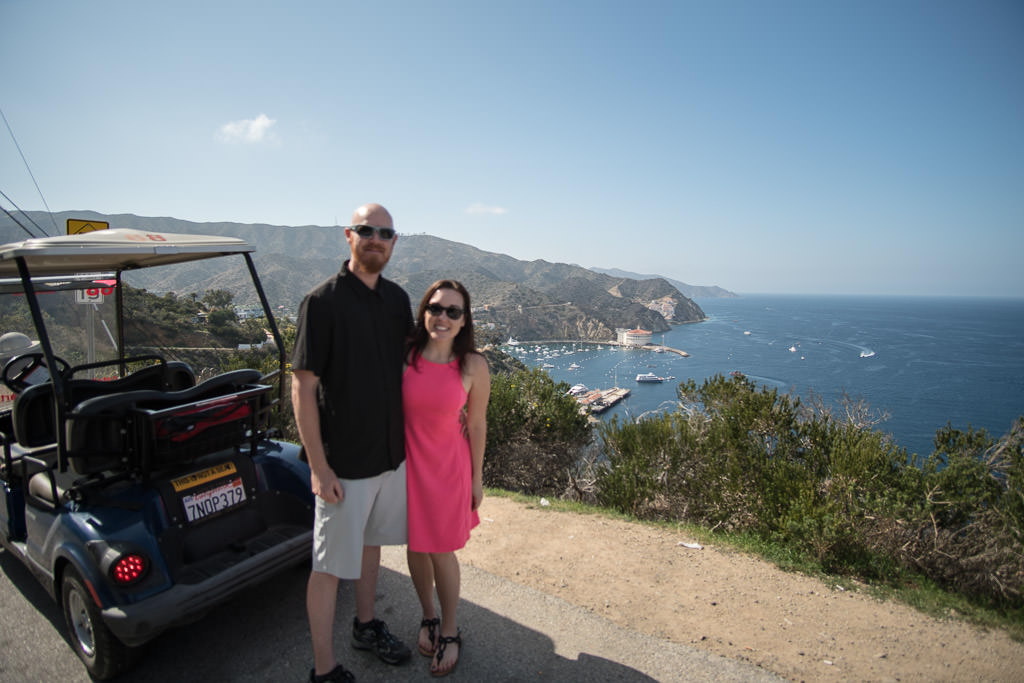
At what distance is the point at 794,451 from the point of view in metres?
6.77

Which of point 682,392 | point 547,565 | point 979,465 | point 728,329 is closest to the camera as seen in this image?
point 547,565

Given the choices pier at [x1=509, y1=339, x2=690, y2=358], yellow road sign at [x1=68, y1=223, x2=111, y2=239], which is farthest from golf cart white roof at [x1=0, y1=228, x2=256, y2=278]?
pier at [x1=509, y1=339, x2=690, y2=358]

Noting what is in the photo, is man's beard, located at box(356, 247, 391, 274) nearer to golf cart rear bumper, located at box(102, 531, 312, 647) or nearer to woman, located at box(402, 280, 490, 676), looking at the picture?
woman, located at box(402, 280, 490, 676)

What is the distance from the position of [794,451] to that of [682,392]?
141 inches

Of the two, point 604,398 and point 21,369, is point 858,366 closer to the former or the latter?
point 604,398

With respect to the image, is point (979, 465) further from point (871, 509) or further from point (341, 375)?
point (341, 375)

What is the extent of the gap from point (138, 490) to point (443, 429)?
1655mm

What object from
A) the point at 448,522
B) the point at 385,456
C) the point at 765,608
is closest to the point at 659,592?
the point at 765,608

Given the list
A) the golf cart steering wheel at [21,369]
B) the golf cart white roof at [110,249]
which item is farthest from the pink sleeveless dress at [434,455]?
the golf cart steering wheel at [21,369]

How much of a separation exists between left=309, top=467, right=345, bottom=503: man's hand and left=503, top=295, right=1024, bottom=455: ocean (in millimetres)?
21020

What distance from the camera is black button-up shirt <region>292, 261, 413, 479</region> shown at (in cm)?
206

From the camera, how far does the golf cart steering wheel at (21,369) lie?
3557mm

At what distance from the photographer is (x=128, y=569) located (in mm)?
2307

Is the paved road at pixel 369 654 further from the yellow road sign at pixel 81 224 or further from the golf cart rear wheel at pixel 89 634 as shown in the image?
the yellow road sign at pixel 81 224
